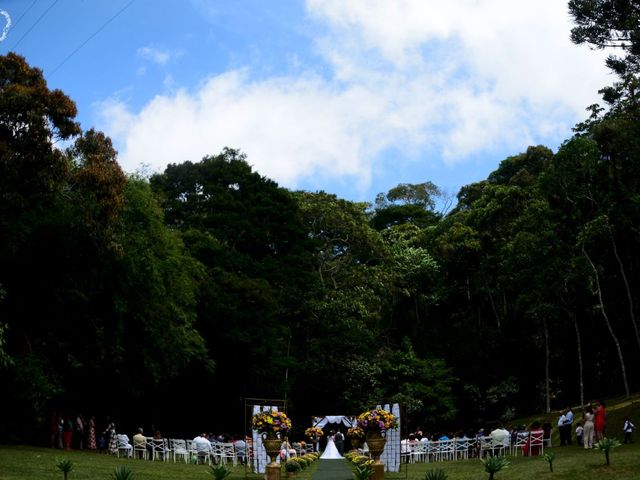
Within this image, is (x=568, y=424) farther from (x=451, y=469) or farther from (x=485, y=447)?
(x=451, y=469)

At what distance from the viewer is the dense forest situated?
2423cm

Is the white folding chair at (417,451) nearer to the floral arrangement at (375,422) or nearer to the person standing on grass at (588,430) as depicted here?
the person standing on grass at (588,430)

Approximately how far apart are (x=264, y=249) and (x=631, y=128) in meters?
20.7

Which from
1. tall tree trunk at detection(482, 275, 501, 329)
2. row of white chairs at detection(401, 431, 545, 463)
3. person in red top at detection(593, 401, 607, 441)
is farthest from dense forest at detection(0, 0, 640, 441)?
person in red top at detection(593, 401, 607, 441)

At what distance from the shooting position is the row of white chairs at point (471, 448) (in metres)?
25.0

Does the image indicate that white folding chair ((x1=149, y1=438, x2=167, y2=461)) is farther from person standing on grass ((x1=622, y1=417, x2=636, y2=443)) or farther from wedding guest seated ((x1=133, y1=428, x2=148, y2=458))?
person standing on grass ((x1=622, y1=417, x2=636, y2=443))

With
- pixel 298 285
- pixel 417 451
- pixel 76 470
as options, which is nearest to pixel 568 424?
pixel 417 451

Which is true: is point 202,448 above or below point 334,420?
below

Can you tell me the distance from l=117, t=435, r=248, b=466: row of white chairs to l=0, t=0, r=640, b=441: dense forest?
2463 millimetres

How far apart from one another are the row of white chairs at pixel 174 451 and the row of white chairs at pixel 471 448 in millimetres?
6507

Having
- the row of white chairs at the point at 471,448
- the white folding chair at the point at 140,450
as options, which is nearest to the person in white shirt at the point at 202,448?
the white folding chair at the point at 140,450

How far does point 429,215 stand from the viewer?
6644 cm

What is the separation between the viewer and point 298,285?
41906 mm

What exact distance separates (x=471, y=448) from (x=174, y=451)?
12.4 m
